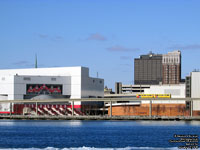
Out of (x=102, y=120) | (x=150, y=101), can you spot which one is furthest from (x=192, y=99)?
(x=102, y=120)

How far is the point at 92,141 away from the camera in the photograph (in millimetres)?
91562

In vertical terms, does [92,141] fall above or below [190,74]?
below

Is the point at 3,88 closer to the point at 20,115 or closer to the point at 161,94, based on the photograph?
the point at 20,115

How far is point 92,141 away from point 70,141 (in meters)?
3.37

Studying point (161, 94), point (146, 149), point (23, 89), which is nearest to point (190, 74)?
point (161, 94)

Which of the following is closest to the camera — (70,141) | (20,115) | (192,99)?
(70,141)

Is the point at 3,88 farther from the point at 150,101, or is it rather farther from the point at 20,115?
the point at 150,101

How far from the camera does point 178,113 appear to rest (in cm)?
19338

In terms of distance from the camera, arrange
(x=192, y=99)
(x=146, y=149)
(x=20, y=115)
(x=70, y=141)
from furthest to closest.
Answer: (x=20, y=115), (x=192, y=99), (x=70, y=141), (x=146, y=149)

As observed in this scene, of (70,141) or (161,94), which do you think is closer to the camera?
(70,141)

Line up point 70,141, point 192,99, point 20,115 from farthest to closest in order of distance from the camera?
point 20,115, point 192,99, point 70,141

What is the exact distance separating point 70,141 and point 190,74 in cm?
11048

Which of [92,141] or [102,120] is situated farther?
[102,120]

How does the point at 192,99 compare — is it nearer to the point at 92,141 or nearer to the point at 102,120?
the point at 102,120
